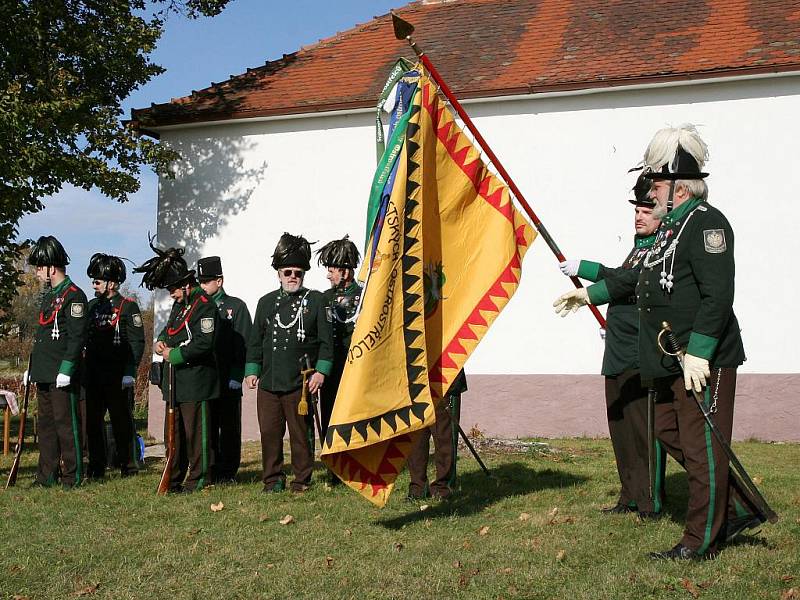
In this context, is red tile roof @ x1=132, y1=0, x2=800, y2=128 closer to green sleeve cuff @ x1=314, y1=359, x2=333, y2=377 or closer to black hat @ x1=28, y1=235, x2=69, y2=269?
black hat @ x1=28, y1=235, x2=69, y2=269

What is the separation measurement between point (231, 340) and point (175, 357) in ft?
5.07

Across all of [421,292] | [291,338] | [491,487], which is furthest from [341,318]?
[421,292]

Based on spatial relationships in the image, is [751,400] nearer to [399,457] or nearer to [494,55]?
[494,55]

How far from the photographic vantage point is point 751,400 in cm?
1348

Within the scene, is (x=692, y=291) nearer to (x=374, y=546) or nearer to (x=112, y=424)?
(x=374, y=546)

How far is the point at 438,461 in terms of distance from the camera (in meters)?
7.91

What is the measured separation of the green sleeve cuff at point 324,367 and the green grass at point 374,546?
103cm

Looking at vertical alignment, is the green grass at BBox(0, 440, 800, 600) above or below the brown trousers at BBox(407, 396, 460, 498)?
below

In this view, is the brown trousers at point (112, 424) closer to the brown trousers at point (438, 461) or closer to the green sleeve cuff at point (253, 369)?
the green sleeve cuff at point (253, 369)

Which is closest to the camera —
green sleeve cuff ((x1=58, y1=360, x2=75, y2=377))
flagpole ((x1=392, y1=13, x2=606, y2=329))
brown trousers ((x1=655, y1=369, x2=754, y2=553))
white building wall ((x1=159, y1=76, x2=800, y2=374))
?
brown trousers ((x1=655, y1=369, x2=754, y2=553))

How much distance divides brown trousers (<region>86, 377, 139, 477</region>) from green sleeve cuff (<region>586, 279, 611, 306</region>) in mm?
5608

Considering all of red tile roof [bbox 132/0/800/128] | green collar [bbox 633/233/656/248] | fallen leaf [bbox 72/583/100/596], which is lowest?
fallen leaf [bbox 72/583/100/596]

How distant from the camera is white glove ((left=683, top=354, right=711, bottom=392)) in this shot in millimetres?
5324

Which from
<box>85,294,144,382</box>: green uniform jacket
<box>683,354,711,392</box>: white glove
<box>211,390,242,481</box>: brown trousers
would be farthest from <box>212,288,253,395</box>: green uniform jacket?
<box>683,354,711,392</box>: white glove
